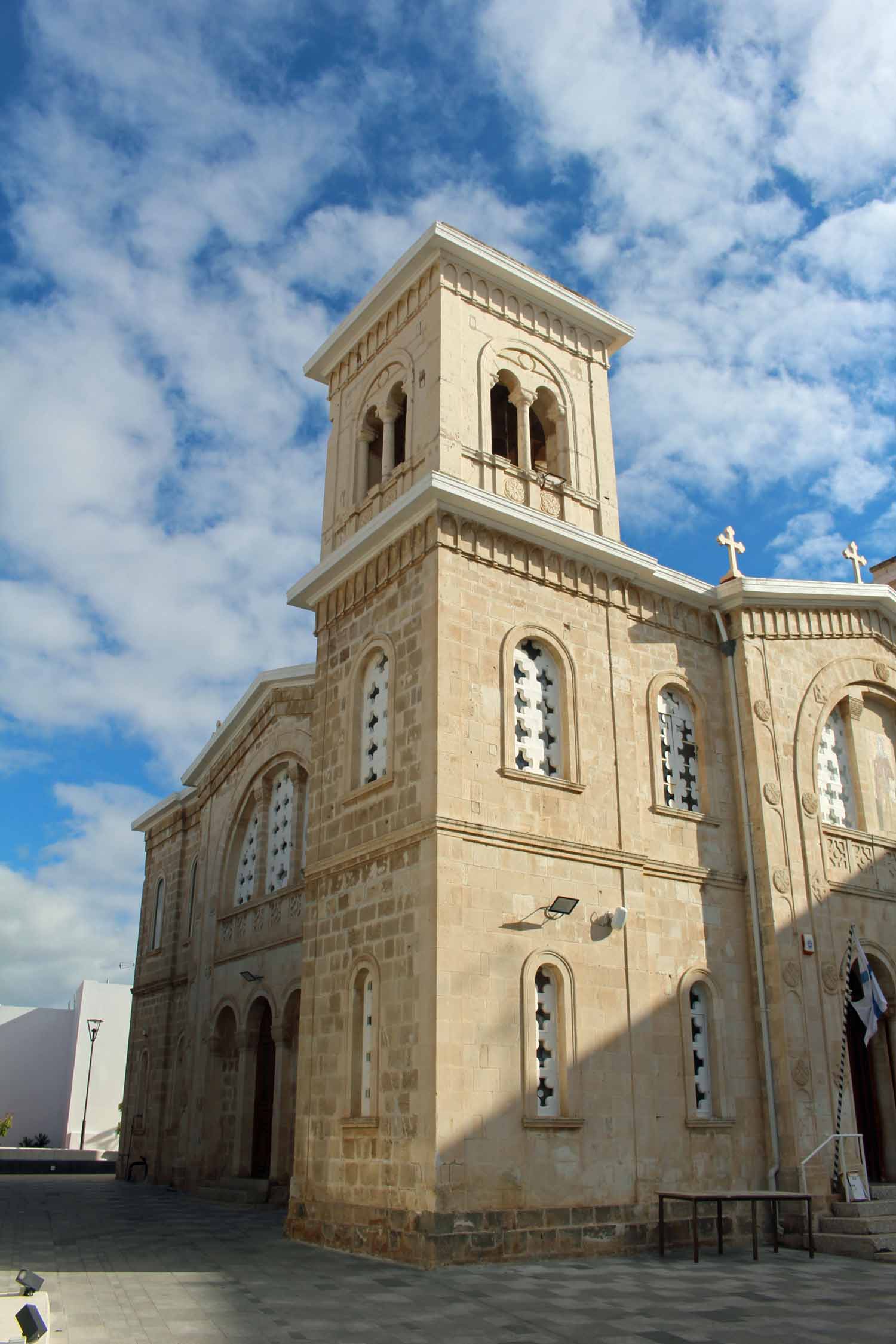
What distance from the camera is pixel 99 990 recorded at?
4569 cm

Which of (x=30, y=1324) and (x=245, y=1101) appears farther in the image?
(x=245, y=1101)

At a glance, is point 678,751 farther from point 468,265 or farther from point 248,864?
point 248,864

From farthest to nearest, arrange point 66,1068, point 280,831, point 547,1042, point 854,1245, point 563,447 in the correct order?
point 66,1068 → point 280,831 → point 563,447 → point 854,1245 → point 547,1042

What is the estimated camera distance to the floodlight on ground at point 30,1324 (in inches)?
241

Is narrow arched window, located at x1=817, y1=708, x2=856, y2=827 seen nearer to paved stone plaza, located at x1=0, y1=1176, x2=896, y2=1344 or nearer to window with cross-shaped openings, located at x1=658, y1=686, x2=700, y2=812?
window with cross-shaped openings, located at x1=658, y1=686, x2=700, y2=812

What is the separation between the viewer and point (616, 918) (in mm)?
12992

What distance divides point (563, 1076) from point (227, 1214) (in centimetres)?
738

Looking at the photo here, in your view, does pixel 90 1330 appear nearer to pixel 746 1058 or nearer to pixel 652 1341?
pixel 652 1341

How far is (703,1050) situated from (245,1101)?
9.26 metres

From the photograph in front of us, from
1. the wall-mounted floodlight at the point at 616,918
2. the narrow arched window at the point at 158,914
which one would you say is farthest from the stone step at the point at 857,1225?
the narrow arched window at the point at 158,914

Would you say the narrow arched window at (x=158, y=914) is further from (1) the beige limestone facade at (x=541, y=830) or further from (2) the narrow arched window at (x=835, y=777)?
(2) the narrow arched window at (x=835, y=777)

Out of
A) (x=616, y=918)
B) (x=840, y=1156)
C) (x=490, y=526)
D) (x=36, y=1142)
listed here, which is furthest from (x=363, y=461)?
(x=36, y=1142)

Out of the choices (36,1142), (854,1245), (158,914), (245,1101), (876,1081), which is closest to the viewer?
(854,1245)

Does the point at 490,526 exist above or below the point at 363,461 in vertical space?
below
